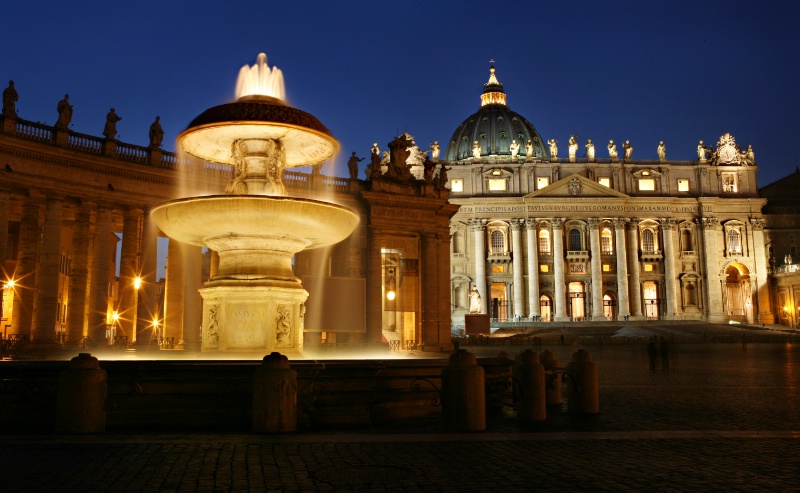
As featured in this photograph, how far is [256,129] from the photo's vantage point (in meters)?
14.7

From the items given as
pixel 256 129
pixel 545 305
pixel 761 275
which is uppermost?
pixel 761 275

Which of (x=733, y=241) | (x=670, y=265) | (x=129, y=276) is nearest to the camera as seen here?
(x=129, y=276)

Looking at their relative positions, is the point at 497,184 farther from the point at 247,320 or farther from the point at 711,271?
the point at 247,320

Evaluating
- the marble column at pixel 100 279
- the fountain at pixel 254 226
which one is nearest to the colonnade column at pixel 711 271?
the marble column at pixel 100 279

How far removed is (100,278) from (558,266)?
70.9 metres

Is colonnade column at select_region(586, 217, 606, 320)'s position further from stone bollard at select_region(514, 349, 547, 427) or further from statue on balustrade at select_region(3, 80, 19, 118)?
stone bollard at select_region(514, 349, 547, 427)

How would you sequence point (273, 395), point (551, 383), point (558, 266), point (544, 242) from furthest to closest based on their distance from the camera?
point (544, 242) < point (558, 266) < point (551, 383) < point (273, 395)

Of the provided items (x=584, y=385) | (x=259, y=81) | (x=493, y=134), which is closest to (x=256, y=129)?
(x=259, y=81)

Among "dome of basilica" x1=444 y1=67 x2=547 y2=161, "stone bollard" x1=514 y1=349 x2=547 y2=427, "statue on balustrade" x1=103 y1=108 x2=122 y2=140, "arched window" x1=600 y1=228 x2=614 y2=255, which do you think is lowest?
"stone bollard" x1=514 y1=349 x2=547 y2=427

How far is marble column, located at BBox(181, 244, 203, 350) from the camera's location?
28.0m

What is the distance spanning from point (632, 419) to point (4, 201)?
23200mm

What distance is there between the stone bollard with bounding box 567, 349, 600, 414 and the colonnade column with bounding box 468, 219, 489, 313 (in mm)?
78009

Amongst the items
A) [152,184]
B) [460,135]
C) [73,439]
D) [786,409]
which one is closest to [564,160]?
[460,135]

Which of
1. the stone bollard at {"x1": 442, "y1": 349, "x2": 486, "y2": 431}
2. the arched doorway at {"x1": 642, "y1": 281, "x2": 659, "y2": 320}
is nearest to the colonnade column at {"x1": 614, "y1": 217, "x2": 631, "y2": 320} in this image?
the arched doorway at {"x1": 642, "y1": 281, "x2": 659, "y2": 320}
